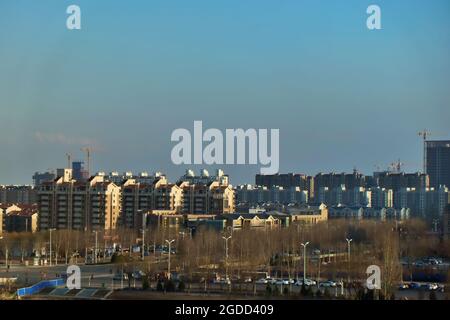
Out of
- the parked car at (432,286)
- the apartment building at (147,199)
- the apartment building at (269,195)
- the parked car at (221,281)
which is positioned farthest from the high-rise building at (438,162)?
the parked car at (221,281)

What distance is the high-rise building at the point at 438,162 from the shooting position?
2028 cm

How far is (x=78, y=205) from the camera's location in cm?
1399

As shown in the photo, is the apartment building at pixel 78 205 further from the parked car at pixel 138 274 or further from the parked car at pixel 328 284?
the parked car at pixel 328 284

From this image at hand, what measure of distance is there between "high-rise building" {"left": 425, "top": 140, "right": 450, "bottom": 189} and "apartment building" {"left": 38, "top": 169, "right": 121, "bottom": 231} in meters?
8.68

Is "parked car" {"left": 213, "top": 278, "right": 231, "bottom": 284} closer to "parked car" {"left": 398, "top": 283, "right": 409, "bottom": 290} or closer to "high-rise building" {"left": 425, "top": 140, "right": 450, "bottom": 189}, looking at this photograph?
"parked car" {"left": 398, "top": 283, "right": 409, "bottom": 290}

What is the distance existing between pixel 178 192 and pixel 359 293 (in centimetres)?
975

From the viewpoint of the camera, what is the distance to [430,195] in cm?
1900

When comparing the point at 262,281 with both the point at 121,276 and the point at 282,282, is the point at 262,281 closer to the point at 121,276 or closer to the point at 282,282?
the point at 282,282

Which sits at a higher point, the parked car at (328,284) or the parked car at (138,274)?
the parked car at (138,274)

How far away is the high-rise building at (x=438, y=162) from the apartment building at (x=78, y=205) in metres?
8.68

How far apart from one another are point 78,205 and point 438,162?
9774mm

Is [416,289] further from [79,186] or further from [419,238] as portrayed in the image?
[79,186]

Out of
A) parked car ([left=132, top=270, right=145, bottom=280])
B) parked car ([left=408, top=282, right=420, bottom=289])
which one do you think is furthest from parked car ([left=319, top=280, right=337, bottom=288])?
parked car ([left=132, top=270, right=145, bottom=280])

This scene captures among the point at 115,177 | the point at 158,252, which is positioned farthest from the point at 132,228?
the point at 115,177
